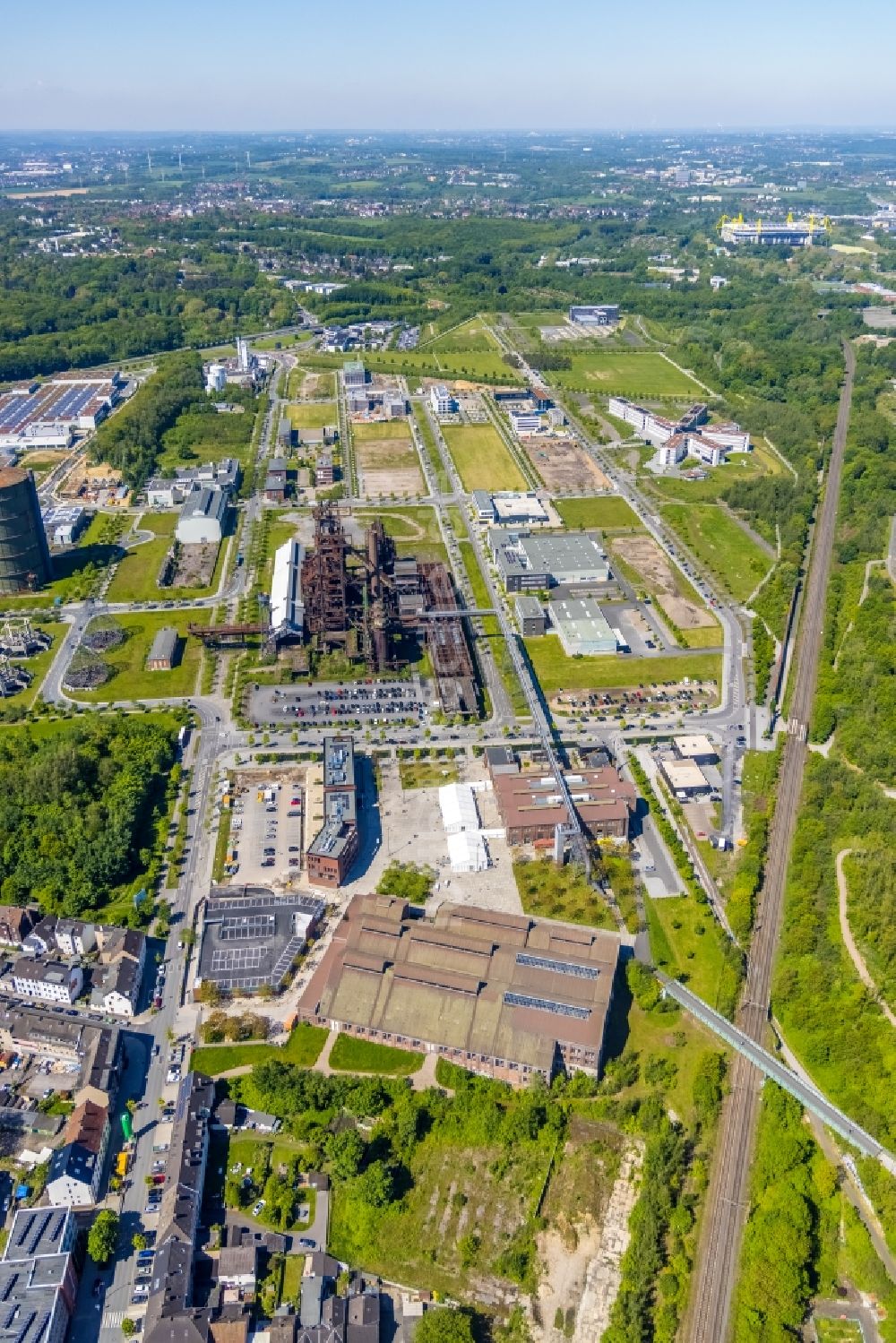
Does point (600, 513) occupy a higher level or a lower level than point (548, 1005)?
higher

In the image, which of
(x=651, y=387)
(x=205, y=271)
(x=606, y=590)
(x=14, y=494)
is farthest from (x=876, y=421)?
(x=205, y=271)

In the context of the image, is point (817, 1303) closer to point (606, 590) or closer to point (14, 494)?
point (606, 590)

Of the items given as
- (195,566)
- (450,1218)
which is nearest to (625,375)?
(195,566)

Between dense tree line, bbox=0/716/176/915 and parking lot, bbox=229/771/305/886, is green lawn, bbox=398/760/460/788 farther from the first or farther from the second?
dense tree line, bbox=0/716/176/915

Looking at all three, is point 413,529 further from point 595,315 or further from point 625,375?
point 595,315

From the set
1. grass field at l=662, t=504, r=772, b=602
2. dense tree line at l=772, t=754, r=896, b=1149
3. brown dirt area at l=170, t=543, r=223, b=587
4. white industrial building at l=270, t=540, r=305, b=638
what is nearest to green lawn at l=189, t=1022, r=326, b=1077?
dense tree line at l=772, t=754, r=896, b=1149

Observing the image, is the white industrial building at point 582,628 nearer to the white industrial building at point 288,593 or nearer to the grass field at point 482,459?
the white industrial building at point 288,593
